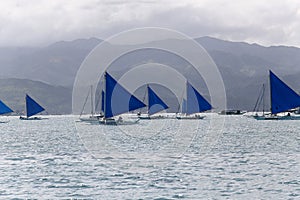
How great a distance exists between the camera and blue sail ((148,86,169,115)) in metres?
188

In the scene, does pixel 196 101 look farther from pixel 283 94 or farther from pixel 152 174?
pixel 152 174

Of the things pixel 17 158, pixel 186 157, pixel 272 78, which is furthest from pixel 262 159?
pixel 272 78

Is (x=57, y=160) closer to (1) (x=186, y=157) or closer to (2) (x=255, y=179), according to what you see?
(1) (x=186, y=157)

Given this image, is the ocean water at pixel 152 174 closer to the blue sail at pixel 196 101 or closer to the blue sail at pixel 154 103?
the blue sail at pixel 196 101

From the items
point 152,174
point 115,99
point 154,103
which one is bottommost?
point 152,174

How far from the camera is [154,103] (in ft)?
625

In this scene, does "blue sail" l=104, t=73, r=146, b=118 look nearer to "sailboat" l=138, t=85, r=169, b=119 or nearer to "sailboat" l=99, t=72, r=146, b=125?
"sailboat" l=99, t=72, r=146, b=125

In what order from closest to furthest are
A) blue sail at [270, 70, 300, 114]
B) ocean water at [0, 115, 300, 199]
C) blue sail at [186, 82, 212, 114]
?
ocean water at [0, 115, 300, 199], blue sail at [270, 70, 300, 114], blue sail at [186, 82, 212, 114]

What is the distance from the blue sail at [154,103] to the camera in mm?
187825

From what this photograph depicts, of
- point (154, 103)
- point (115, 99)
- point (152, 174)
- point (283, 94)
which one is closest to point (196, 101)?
point (154, 103)

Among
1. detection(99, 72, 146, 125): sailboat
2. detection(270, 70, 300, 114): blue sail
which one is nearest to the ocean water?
detection(99, 72, 146, 125): sailboat

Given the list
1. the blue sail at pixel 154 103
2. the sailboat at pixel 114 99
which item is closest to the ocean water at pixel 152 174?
the sailboat at pixel 114 99

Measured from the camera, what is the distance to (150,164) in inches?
2160

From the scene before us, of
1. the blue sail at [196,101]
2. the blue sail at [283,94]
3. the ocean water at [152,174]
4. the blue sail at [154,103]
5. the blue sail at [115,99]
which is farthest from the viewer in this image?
the blue sail at [154,103]
